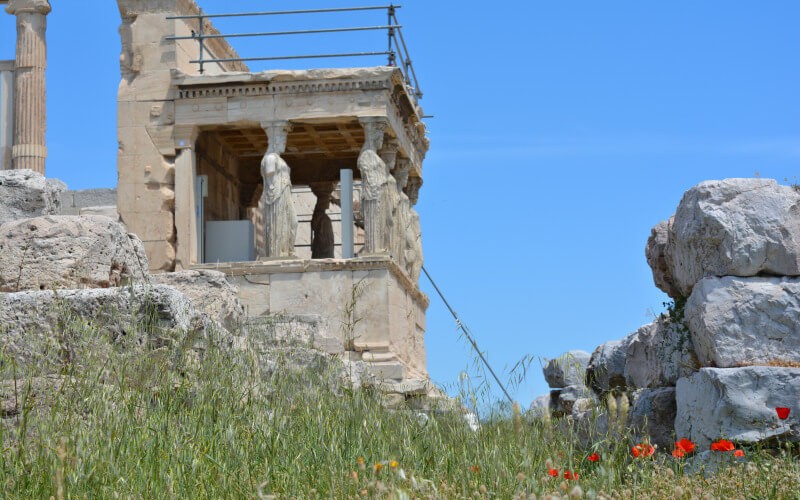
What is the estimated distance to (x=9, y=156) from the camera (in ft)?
89.2

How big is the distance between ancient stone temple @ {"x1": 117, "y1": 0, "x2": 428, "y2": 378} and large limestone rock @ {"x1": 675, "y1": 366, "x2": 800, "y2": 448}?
12.3 m

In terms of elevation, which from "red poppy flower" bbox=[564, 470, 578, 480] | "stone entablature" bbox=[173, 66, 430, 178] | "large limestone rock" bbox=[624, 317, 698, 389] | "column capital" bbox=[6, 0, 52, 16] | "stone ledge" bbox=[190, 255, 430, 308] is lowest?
"red poppy flower" bbox=[564, 470, 578, 480]

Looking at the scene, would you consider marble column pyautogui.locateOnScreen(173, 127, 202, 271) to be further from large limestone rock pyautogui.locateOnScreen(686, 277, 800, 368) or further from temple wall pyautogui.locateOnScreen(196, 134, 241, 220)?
large limestone rock pyautogui.locateOnScreen(686, 277, 800, 368)

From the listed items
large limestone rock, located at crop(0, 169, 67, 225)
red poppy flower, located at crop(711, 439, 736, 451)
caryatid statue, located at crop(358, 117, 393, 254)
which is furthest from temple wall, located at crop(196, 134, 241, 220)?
red poppy flower, located at crop(711, 439, 736, 451)

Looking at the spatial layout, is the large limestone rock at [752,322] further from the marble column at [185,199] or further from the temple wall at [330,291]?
the marble column at [185,199]

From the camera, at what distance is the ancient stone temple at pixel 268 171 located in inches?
781

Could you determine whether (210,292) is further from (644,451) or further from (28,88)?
(28,88)

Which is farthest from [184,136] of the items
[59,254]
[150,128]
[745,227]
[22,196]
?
[745,227]

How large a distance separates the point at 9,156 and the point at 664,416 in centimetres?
2187

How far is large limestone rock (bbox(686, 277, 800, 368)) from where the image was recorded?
6.90 meters

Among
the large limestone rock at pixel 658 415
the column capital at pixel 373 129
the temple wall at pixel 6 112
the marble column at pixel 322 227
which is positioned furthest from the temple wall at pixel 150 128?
the large limestone rock at pixel 658 415

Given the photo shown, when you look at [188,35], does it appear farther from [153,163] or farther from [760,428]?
[760,428]

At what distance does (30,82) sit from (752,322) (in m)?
22.2

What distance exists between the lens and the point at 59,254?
29.1 feet
